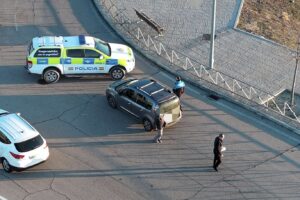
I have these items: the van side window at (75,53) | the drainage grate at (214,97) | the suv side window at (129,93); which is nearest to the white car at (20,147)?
the suv side window at (129,93)

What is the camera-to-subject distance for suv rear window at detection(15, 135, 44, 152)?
17703 millimetres

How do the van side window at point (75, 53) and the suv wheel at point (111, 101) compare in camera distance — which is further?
the van side window at point (75, 53)

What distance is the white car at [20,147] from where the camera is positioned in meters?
17.7

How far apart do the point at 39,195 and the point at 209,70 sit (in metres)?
11.1

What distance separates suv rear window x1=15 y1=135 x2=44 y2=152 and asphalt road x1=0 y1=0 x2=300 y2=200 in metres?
0.96

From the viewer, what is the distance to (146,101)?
20234mm

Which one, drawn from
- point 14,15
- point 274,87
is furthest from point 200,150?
point 14,15

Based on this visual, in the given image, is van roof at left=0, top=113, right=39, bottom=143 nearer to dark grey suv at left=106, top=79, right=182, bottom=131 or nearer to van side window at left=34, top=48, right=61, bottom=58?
dark grey suv at left=106, top=79, right=182, bottom=131

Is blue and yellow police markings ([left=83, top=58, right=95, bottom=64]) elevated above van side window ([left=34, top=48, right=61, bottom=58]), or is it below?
below

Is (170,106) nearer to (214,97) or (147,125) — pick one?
(147,125)

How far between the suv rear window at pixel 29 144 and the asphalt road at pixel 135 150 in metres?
0.96

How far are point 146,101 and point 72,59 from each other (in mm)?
4541

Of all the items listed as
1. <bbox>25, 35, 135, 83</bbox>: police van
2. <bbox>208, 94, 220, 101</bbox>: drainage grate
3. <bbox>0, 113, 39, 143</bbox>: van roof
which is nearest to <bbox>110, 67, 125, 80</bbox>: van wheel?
<bbox>25, 35, 135, 83</bbox>: police van

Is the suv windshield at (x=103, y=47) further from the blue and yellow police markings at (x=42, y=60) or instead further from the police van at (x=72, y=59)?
the blue and yellow police markings at (x=42, y=60)
